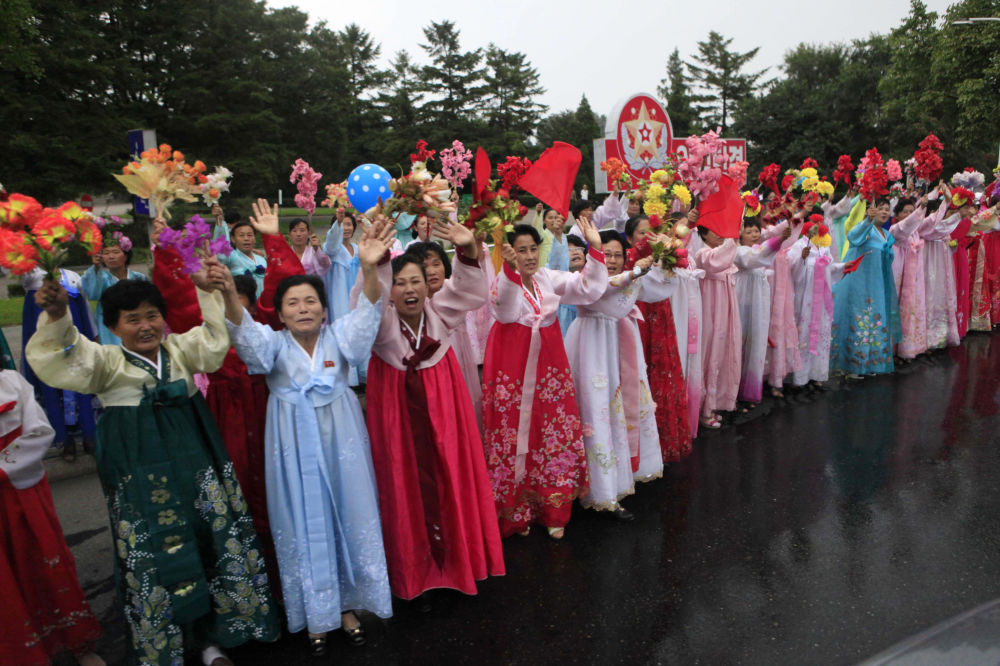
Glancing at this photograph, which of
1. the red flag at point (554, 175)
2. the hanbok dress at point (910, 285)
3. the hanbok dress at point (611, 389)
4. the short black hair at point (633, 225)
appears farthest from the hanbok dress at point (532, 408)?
the hanbok dress at point (910, 285)

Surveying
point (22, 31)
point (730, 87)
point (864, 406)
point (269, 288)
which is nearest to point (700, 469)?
point (864, 406)

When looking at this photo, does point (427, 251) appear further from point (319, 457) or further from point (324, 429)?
point (319, 457)

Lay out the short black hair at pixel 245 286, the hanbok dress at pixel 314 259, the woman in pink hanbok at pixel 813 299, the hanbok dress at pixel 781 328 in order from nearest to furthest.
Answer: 1. the short black hair at pixel 245 286
2. the hanbok dress at pixel 781 328
3. the woman in pink hanbok at pixel 813 299
4. the hanbok dress at pixel 314 259

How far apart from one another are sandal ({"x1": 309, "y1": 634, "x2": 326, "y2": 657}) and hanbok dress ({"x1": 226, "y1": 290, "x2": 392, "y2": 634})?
0.20 ft

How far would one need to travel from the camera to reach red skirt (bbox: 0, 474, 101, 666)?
8.91 feet

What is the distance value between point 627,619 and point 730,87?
47.9 meters

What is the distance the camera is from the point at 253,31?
968 inches

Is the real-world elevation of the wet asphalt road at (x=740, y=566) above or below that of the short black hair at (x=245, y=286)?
below

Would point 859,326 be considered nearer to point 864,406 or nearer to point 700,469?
point 864,406

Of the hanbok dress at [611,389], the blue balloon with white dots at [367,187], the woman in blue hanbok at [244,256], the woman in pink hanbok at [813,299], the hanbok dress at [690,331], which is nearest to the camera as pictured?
the blue balloon with white dots at [367,187]

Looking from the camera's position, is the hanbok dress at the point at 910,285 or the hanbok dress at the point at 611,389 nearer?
the hanbok dress at the point at 611,389

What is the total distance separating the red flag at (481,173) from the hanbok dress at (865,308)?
548 cm

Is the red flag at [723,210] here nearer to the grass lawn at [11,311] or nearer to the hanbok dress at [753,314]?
the hanbok dress at [753,314]

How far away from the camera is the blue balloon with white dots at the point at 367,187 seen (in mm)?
3832
